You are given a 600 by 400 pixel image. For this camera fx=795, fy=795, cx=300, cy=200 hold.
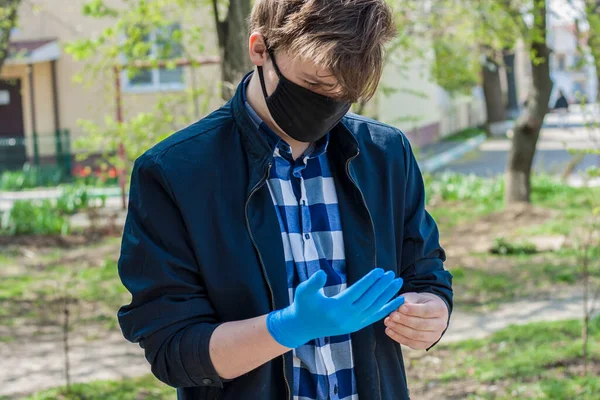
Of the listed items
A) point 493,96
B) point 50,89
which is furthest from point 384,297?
point 493,96

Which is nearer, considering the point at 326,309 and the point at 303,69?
the point at 326,309

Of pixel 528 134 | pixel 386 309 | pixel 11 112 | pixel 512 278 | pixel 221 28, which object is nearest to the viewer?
pixel 386 309

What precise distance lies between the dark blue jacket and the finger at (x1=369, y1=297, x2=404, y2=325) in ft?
0.46

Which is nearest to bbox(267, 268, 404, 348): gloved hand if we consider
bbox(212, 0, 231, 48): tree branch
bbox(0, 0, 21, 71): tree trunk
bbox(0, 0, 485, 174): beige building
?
bbox(212, 0, 231, 48): tree branch

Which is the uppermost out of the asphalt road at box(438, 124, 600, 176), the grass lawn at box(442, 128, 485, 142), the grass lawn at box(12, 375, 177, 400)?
the grass lawn at box(12, 375, 177, 400)

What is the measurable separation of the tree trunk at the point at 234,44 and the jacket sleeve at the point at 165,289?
3.13 m

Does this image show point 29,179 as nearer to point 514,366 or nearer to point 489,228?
point 489,228

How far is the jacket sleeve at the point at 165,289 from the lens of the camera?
154cm

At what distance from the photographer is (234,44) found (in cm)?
472

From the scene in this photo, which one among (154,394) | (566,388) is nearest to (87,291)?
(154,394)

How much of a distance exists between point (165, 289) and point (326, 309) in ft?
1.12

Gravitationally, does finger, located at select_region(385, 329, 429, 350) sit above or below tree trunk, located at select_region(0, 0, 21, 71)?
below

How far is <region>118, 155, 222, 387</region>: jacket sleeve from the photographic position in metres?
1.54

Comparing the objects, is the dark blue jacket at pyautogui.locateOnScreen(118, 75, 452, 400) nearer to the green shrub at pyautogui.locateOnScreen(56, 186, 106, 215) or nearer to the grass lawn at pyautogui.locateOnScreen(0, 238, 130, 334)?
the grass lawn at pyautogui.locateOnScreen(0, 238, 130, 334)
